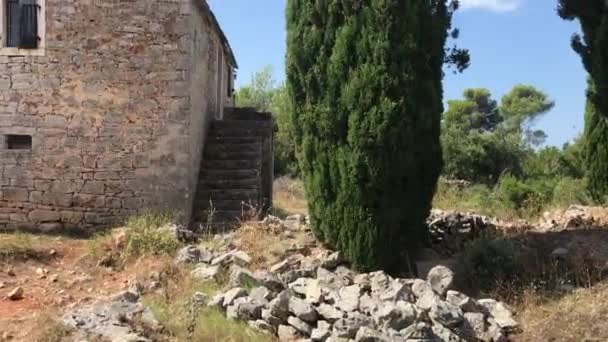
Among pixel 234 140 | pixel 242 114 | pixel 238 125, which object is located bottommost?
pixel 234 140

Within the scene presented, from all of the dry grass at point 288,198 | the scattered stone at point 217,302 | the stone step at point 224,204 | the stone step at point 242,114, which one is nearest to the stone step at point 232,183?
the stone step at point 224,204

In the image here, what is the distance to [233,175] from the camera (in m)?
10.6

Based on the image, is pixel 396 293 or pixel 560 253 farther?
pixel 560 253

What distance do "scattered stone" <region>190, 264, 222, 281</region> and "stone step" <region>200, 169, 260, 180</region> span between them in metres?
3.95

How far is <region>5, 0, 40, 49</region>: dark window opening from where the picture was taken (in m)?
→ 10.0

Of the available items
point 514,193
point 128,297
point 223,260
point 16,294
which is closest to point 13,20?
point 16,294

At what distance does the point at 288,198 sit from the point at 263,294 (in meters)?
11.2

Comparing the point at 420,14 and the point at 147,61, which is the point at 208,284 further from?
the point at 147,61

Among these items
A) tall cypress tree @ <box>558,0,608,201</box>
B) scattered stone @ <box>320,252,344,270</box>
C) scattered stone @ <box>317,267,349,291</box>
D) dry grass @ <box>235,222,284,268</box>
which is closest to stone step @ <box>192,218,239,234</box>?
dry grass @ <box>235,222,284,268</box>

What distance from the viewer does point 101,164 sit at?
9.65 m

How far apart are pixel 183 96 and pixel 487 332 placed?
613cm

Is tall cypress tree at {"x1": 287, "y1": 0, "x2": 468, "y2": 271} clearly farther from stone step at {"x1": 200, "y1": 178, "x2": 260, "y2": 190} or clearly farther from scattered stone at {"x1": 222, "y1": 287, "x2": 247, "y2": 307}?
stone step at {"x1": 200, "y1": 178, "x2": 260, "y2": 190}

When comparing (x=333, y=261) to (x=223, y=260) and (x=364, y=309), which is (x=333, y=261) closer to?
(x=223, y=260)

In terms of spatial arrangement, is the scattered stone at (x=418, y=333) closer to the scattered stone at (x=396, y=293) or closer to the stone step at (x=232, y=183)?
the scattered stone at (x=396, y=293)
